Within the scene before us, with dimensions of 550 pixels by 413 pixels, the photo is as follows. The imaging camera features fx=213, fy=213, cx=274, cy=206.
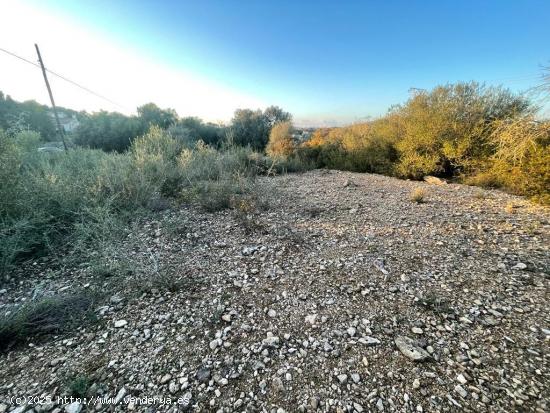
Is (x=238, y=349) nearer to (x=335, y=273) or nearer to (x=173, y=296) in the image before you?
(x=173, y=296)

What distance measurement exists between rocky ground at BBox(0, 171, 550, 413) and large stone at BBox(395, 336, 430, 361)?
0.4 inches

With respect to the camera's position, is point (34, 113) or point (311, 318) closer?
point (311, 318)

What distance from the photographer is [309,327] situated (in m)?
1.96

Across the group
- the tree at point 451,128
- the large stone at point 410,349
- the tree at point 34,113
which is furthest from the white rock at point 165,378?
the tree at point 34,113

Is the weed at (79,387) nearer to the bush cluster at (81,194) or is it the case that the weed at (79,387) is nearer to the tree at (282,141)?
the bush cluster at (81,194)

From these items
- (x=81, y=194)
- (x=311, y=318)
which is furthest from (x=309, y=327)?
(x=81, y=194)

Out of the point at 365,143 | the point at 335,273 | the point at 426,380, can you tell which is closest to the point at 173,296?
the point at 335,273

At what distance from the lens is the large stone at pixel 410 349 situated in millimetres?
1634

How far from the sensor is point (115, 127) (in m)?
14.8

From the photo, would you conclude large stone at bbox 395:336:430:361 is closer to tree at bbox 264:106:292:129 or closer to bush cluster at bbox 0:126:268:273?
bush cluster at bbox 0:126:268:273

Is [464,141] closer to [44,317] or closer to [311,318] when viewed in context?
[311,318]

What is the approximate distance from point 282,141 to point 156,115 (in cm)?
1194

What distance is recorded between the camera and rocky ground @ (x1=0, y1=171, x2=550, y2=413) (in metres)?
1.44

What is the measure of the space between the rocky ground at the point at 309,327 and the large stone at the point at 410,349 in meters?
0.01
